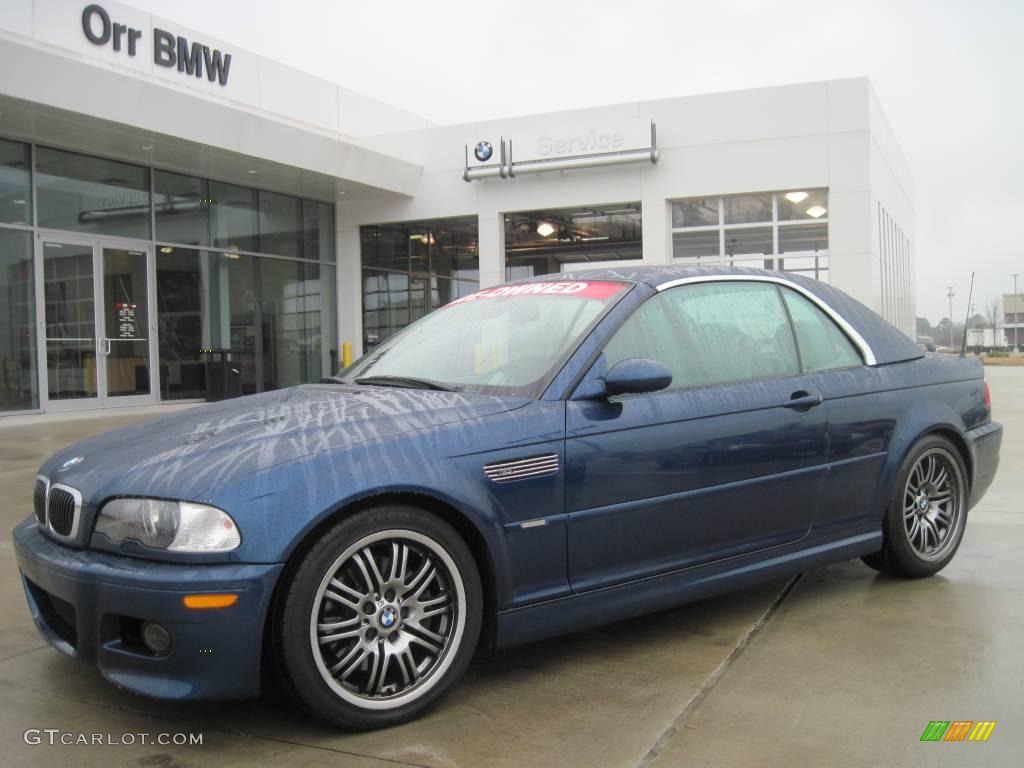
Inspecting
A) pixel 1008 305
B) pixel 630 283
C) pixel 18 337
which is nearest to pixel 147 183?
pixel 18 337

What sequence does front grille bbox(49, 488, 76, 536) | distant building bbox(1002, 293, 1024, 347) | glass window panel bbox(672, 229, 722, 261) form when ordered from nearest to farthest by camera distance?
front grille bbox(49, 488, 76, 536), glass window panel bbox(672, 229, 722, 261), distant building bbox(1002, 293, 1024, 347)

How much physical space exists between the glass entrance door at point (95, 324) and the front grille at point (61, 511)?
507 inches

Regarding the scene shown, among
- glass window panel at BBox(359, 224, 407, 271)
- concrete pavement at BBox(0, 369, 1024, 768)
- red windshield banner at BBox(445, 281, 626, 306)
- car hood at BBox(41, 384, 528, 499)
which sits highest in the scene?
glass window panel at BBox(359, 224, 407, 271)

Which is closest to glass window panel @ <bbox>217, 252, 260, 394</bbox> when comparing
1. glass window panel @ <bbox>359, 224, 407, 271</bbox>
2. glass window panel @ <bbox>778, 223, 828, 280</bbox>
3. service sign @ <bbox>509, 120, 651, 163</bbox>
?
glass window panel @ <bbox>359, 224, 407, 271</bbox>

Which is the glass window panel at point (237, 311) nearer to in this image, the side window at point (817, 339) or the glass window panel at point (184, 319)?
the glass window panel at point (184, 319)

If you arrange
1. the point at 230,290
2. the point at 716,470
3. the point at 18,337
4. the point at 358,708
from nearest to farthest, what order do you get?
1. the point at 358,708
2. the point at 716,470
3. the point at 18,337
4. the point at 230,290

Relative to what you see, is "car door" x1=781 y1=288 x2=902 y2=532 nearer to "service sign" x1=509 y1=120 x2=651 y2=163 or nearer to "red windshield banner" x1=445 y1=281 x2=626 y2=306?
"red windshield banner" x1=445 y1=281 x2=626 y2=306

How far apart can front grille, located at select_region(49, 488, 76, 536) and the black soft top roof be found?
208 cm

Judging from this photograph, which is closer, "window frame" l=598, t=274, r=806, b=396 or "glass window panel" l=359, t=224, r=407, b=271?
"window frame" l=598, t=274, r=806, b=396

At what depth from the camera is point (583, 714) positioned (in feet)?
9.17

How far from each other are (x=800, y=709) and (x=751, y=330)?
158 cm

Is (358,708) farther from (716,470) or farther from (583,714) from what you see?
(716,470)

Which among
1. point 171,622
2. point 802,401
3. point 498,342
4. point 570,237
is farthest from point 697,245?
point 171,622

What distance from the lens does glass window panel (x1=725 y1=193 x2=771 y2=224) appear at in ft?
57.4
